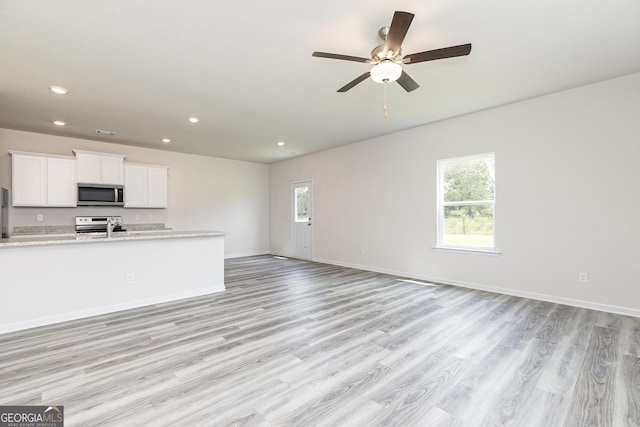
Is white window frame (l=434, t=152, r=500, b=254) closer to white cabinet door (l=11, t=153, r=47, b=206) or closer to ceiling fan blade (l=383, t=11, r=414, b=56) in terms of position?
ceiling fan blade (l=383, t=11, r=414, b=56)

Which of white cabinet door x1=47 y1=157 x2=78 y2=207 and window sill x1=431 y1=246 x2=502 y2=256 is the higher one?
white cabinet door x1=47 y1=157 x2=78 y2=207

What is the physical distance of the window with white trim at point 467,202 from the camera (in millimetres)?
4496

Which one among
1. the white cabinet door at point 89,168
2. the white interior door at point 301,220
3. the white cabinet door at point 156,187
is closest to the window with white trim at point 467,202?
the white interior door at point 301,220

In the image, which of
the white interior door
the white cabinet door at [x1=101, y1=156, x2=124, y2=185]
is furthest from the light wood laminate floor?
the white interior door

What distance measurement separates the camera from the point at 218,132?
5.48 meters

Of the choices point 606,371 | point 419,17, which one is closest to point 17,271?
point 419,17

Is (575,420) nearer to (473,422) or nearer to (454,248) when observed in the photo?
(473,422)

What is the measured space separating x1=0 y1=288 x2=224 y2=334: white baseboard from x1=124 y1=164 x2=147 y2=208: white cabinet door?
9.84ft

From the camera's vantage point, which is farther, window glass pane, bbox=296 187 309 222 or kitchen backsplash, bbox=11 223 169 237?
window glass pane, bbox=296 187 309 222

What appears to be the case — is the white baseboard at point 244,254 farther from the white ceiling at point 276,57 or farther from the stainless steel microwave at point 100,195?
the white ceiling at point 276,57

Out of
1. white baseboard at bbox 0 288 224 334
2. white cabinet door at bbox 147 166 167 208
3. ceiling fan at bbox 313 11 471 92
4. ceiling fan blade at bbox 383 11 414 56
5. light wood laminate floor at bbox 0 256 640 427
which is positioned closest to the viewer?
light wood laminate floor at bbox 0 256 640 427

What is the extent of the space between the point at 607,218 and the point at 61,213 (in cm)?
875

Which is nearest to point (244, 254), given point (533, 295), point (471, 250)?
point (471, 250)

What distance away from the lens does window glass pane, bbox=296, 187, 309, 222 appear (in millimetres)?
7774
